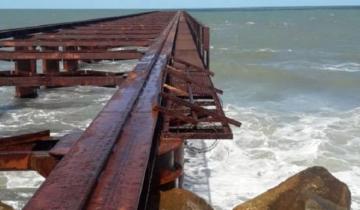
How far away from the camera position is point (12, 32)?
11.3 m

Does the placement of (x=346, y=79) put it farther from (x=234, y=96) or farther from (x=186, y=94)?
(x=186, y=94)

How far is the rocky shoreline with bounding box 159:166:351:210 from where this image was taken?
3219 millimetres

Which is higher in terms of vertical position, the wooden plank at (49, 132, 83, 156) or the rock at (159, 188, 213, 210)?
the wooden plank at (49, 132, 83, 156)

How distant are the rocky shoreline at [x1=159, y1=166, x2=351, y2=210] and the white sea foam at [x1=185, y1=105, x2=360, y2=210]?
9.08 feet

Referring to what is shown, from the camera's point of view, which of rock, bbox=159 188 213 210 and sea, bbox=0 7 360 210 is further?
sea, bbox=0 7 360 210

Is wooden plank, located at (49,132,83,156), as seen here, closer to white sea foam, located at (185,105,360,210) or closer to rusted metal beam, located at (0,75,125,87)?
rusted metal beam, located at (0,75,125,87)

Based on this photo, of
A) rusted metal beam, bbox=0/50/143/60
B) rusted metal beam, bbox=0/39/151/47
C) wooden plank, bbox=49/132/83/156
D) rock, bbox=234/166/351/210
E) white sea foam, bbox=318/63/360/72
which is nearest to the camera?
wooden plank, bbox=49/132/83/156

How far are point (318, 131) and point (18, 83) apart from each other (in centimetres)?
775

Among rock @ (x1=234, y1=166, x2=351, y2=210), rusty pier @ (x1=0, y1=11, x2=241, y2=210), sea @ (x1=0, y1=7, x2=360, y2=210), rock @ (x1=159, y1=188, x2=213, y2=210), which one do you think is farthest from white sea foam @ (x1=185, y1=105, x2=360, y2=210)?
rock @ (x1=159, y1=188, x2=213, y2=210)

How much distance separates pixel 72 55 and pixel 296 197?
16.9 feet

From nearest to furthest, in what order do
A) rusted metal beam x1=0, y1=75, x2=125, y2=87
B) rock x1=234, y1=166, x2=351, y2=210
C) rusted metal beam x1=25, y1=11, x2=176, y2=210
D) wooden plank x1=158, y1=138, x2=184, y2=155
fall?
rusted metal beam x1=25, y1=11, x2=176, y2=210, wooden plank x1=158, y1=138, x2=184, y2=155, rock x1=234, y1=166, x2=351, y2=210, rusted metal beam x1=0, y1=75, x2=125, y2=87

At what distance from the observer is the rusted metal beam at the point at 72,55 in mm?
8078

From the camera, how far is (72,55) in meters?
8.15

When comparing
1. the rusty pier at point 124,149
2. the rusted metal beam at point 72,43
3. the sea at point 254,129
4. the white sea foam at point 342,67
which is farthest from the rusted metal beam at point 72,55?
the white sea foam at point 342,67
